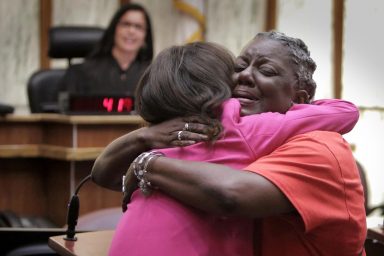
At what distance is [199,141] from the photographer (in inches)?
51.4

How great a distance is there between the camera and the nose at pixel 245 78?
4.64 feet

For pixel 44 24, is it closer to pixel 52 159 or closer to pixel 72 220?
pixel 52 159

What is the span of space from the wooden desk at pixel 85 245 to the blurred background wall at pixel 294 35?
3618mm

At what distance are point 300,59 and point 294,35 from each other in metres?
4.55

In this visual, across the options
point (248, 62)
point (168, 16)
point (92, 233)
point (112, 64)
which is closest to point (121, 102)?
point (112, 64)

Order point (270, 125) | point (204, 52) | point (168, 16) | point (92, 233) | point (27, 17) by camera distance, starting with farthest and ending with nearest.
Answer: point (168, 16)
point (27, 17)
point (92, 233)
point (204, 52)
point (270, 125)

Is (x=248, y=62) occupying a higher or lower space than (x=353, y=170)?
higher

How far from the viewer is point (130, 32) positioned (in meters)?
4.73

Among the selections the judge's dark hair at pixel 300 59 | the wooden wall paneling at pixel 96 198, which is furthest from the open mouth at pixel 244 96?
the wooden wall paneling at pixel 96 198

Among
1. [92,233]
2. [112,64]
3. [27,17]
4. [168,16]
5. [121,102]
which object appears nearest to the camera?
[92,233]

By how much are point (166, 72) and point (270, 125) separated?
0.24 metres

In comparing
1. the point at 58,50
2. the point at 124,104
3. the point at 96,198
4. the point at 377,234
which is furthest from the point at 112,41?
the point at 377,234

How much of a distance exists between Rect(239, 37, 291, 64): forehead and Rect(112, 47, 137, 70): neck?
132 inches

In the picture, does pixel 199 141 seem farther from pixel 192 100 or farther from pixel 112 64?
pixel 112 64
